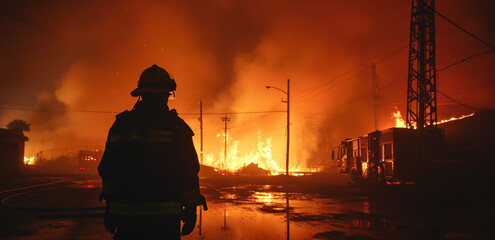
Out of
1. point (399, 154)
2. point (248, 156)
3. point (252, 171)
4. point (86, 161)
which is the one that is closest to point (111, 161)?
point (399, 154)

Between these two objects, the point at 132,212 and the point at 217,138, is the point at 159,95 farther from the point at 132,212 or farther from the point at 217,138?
the point at 217,138

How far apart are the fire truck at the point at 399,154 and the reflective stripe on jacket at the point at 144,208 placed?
16372 mm

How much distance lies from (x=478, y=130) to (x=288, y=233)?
100 feet

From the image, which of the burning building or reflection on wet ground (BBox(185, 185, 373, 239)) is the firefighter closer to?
reflection on wet ground (BBox(185, 185, 373, 239))

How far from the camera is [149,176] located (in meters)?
3.10

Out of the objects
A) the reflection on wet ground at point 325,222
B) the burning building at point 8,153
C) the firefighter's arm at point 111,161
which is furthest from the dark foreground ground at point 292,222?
the burning building at point 8,153

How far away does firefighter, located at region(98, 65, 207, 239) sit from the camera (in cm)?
302

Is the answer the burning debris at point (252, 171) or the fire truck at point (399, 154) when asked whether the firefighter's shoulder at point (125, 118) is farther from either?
the burning debris at point (252, 171)

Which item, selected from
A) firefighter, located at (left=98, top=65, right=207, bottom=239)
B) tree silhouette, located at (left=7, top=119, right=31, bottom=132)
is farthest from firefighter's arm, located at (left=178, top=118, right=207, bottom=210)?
tree silhouette, located at (left=7, top=119, right=31, bottom=132)

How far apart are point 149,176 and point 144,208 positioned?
0.84ft

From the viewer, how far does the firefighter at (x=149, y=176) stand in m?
3.02

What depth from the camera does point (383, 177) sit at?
64.7ft

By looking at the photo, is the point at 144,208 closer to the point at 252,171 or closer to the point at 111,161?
the point at 111,161

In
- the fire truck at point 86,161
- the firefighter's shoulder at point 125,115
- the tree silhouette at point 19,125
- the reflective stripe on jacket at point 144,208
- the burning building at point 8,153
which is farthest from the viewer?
the tree silhouette at point 19,125
